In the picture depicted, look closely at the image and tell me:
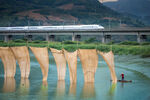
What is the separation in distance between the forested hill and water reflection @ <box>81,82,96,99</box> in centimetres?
7824

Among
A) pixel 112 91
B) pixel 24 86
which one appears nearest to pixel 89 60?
pixel 112 91

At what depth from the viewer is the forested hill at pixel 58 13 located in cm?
10750

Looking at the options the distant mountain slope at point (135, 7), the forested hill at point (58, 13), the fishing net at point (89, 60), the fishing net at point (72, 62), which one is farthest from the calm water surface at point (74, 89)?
the distant mountain slope at point (135, 7)

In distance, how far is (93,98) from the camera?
19375mm

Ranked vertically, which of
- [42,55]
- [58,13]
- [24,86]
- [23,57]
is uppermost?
[58,13]

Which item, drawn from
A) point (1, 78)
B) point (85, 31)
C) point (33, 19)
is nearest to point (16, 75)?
point (1, 78)

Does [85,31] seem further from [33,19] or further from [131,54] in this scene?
[33,19]

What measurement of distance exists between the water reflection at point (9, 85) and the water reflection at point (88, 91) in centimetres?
537

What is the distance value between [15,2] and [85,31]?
3393 inches

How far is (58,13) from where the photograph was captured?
400 feet

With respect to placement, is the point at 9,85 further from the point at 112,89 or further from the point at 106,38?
the point at 106,38

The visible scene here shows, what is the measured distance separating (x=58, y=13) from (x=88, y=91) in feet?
338

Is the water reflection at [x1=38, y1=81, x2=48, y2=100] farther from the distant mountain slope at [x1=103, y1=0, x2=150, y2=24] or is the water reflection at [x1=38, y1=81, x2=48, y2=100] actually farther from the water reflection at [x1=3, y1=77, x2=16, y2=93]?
the distant mountain slope at [x1=103, y1=0, x2=150, y2=24]

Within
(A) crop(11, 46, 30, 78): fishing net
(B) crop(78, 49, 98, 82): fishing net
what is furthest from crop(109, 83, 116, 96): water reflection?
(A) crop(11, 46, 30, 78): fishing net
